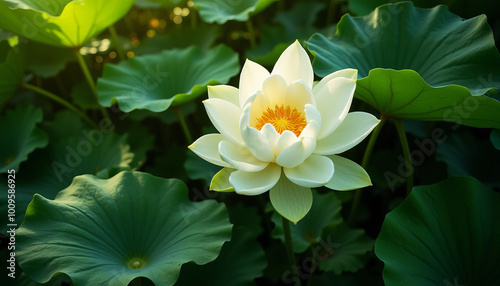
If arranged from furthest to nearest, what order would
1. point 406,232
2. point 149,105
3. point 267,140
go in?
point 149,105 < point 406,232 < point 267,140

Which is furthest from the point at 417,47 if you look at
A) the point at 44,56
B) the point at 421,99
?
the point at 44,56

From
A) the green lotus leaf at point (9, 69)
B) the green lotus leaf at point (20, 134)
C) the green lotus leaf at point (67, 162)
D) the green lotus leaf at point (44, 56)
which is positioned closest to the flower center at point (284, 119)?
the green lotus leaf at point (67, 162)

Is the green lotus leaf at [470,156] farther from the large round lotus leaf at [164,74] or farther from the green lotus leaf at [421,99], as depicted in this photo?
the large round lotus leaf at [164,74]

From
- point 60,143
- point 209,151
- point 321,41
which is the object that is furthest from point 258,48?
point 209,151

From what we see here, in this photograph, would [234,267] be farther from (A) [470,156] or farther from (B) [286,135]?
(A) [470,156]

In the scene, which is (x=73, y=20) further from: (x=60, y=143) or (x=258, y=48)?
(x=258, y=48)

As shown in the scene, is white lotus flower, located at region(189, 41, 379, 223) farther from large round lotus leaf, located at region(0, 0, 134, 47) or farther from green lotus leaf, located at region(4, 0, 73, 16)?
green lotus leaf, located at region(4, 0, 73, 16)
